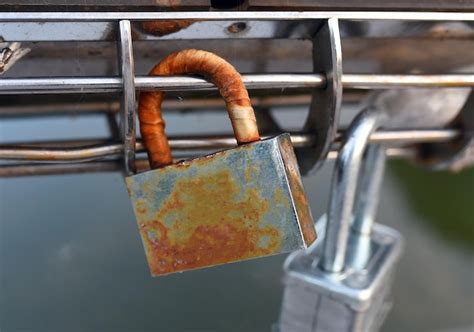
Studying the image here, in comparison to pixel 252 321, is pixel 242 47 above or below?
above

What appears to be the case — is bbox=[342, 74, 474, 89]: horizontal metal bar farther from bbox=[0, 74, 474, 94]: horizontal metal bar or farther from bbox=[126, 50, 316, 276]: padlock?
bbox=[126, 50, 316, 276]: padlock

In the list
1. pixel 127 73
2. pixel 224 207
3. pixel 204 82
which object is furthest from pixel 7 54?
pixel 224 207

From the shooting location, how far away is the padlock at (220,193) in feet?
2.52

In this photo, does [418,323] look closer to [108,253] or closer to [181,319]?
[181,319]

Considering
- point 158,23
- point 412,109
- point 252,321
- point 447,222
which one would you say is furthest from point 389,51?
point 447,222

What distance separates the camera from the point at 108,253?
157cm

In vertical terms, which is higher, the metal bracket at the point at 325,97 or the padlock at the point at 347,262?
the metal bracket at the point at 325,97

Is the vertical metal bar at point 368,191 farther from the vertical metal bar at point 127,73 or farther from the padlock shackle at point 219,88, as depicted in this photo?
the vertical metal bar at point 127,73

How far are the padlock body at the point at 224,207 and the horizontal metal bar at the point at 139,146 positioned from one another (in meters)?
0.09

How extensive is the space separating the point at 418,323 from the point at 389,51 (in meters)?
1.09

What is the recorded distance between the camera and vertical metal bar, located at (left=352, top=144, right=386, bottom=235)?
1.13 m

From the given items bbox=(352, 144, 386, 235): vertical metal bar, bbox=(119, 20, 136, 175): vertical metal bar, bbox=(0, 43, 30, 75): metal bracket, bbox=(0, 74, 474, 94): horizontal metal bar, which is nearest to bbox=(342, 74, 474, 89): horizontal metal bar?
bbox=(0, 74, 474, 94): horizontal metal bar

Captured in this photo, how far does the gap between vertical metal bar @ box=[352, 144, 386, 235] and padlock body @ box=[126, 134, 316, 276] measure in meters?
0.37

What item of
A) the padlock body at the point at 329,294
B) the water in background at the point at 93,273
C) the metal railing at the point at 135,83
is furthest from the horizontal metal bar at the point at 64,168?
the water in background at the point at 93,273
